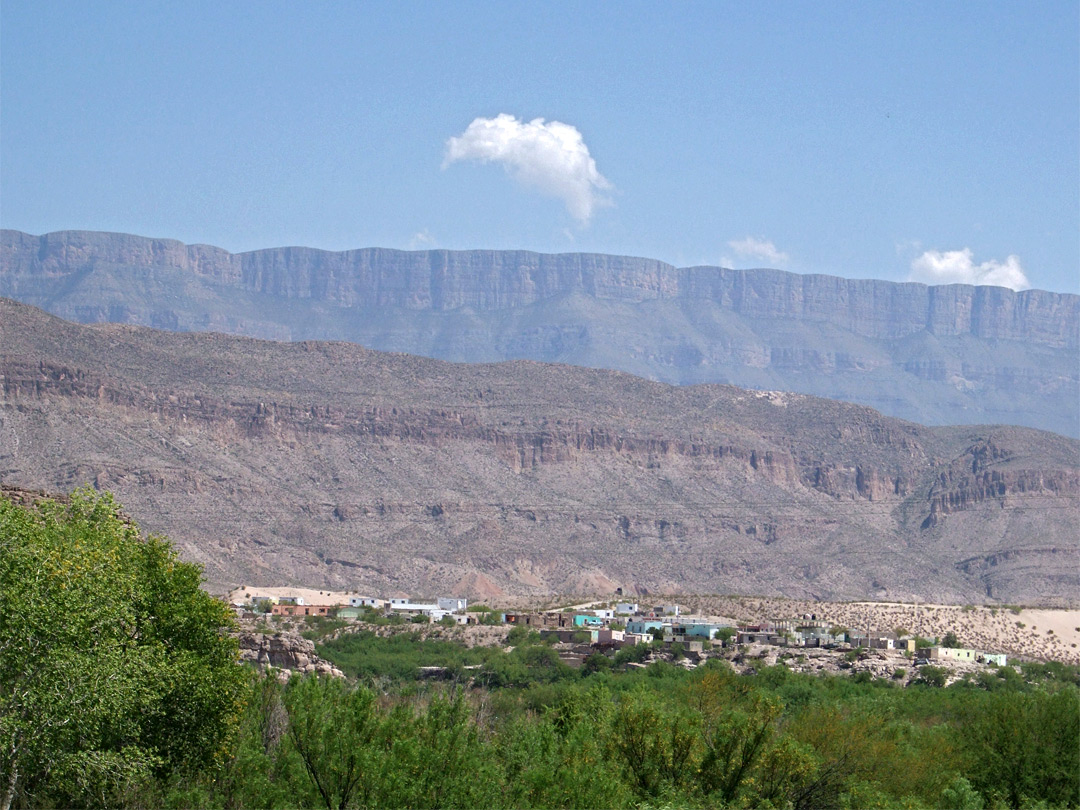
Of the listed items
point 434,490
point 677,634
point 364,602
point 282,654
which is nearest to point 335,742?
point 282,654

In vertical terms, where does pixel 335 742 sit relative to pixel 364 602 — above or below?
above

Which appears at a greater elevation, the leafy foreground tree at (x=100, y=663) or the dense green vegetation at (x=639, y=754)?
the leafy foreground tree at (x=100, y=663)

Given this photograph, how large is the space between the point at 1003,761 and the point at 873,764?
7.24 metres

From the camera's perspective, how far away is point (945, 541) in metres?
188

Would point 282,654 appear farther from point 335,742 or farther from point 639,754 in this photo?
point 335,742

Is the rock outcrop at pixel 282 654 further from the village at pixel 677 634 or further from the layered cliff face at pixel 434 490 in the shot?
the layered cliff face at pixel 434 490

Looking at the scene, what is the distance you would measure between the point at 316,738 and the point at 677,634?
195 ft

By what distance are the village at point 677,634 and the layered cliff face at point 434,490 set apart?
1241 inches

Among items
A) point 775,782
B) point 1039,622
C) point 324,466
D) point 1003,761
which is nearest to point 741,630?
point 1039,622

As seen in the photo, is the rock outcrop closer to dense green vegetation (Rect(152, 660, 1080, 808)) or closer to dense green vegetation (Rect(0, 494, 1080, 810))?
dense green vegetation (Rect(152, 660, 1080, 808))

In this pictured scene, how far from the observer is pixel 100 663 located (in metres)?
29.5

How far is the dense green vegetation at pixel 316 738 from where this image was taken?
2919cm

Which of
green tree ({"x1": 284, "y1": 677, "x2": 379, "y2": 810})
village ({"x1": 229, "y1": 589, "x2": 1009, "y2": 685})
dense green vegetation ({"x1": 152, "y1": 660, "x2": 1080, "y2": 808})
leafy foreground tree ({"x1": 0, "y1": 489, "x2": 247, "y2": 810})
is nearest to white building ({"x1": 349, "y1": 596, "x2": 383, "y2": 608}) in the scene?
village ({"x1": 229, "y1": 589, "x2": 1009, "y2": 685})

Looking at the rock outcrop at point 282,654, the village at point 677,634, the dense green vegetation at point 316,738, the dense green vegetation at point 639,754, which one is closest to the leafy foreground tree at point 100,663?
the dense green vegetation at point 316,738
